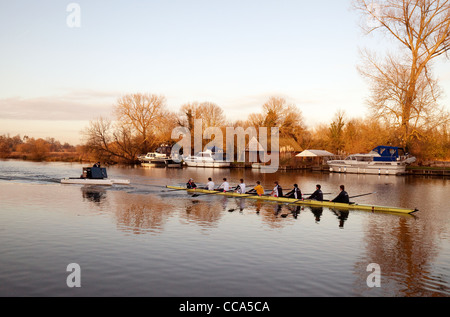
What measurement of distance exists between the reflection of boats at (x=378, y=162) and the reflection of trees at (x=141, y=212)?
42.2 meters

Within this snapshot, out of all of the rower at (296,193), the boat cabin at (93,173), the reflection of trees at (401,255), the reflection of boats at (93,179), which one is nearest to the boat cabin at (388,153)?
the rower at (296,193)

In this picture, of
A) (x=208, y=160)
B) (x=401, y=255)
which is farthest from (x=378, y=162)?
(x=401, y=255)

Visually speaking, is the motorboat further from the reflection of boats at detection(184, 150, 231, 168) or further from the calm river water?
the calm river water

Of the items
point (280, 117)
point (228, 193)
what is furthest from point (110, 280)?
point (280, 117)

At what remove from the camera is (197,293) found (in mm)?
10023

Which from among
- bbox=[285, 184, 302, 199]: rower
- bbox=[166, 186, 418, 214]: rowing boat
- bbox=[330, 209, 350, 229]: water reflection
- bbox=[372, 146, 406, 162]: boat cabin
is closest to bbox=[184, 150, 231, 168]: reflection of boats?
bbox=[372, 146, 406, 162]: boat cabin

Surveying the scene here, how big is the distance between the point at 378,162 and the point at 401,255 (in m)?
48.4

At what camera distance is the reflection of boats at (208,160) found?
2854 inches

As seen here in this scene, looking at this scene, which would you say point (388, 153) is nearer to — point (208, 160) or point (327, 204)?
point (208, 160)

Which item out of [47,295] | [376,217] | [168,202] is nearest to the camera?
[47,295]

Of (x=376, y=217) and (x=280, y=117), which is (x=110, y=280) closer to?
(x=376, y=217)

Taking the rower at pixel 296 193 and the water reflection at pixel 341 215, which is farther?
the rower at pixel 296 193

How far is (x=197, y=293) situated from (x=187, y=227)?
8057 mm

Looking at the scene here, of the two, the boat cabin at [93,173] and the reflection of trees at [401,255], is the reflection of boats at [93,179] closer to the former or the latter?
the boat cabin at [93,173]
